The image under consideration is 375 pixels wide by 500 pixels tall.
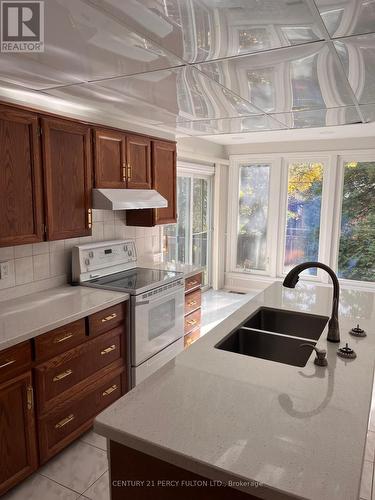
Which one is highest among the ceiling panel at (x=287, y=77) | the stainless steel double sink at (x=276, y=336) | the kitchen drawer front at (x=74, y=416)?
the ceiling panel at (x=287, y=77)

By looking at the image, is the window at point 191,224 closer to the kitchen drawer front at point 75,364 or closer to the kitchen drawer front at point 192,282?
the kitchen drawer front at point 192,282

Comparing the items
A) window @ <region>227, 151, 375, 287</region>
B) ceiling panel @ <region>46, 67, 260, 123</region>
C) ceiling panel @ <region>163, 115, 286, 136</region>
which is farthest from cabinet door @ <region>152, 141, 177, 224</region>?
window @ <region>227, 151, 375, 287</region>

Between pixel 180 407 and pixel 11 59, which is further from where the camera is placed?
pixel 11 59

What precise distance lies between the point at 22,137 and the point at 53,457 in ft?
6.50

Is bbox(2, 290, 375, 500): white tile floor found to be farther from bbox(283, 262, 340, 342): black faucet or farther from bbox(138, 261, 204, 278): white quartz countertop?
bbox(138, 261, 204, 278): white quartz countertop

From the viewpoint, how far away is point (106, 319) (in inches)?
100.0

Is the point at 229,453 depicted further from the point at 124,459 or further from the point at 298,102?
the point at 298,102

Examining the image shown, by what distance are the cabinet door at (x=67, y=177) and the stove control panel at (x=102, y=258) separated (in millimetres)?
231

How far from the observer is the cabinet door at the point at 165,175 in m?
3.50

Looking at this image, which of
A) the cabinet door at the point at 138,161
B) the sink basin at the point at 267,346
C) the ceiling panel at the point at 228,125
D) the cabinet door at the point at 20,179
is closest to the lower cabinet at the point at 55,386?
the cabinet door at the point at 20,179

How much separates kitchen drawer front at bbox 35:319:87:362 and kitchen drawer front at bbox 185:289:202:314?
135 centimetres

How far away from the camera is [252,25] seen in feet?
4.35

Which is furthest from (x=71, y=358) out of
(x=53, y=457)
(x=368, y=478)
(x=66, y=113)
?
(x=368, y=478)

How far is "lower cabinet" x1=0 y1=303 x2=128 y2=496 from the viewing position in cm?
193
